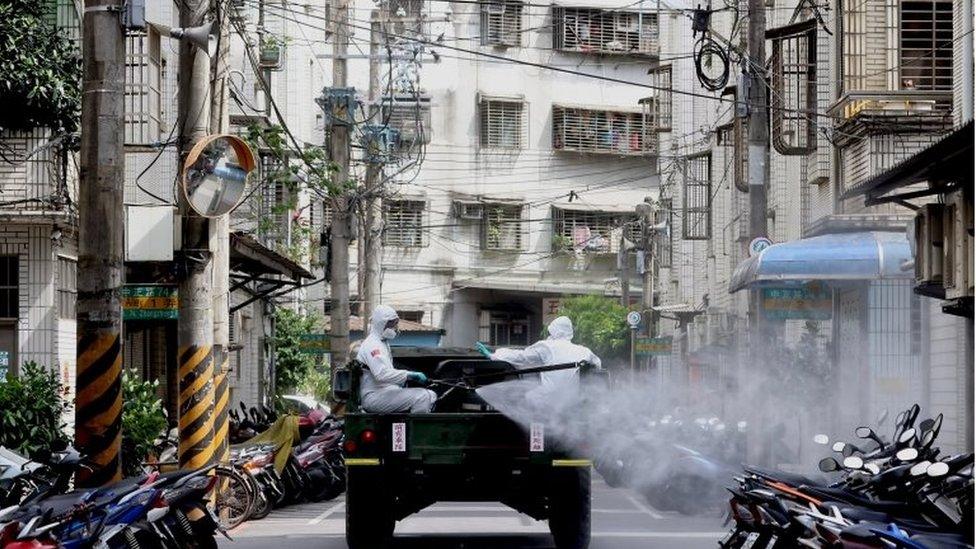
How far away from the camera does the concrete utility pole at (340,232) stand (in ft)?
120

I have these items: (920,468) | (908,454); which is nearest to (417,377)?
(908,454)

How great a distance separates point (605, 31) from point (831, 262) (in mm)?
42558

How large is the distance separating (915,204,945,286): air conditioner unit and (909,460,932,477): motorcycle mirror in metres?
7.91

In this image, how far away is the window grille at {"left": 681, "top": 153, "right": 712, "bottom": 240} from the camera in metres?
46.5

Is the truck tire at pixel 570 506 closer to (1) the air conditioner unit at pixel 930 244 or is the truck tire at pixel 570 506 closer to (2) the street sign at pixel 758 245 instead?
(1) the air conditioner unit at pixel 930 244

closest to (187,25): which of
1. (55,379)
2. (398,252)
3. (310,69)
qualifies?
(55,379)

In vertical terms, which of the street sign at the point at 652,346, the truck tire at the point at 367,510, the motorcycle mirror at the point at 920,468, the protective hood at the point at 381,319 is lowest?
the street sign at the point at 652,346

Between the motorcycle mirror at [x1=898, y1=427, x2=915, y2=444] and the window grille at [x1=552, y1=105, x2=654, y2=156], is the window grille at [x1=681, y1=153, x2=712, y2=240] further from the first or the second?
the motorcycle mirror at [x1=898, y1=427, x2=915, y2=444]

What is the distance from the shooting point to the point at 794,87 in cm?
3131

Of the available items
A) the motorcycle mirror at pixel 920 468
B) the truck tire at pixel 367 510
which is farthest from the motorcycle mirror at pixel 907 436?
the truck tire at pixel 367 510

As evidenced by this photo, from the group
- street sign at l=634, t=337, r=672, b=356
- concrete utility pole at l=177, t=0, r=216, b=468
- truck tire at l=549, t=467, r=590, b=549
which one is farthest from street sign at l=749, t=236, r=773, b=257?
street sign at l=634, t=337, r=672, b=356

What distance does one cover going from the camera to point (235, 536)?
19609 millimetres

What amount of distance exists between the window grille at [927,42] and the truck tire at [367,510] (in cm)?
1279

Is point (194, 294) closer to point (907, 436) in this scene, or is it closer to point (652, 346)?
point (907, 436)
